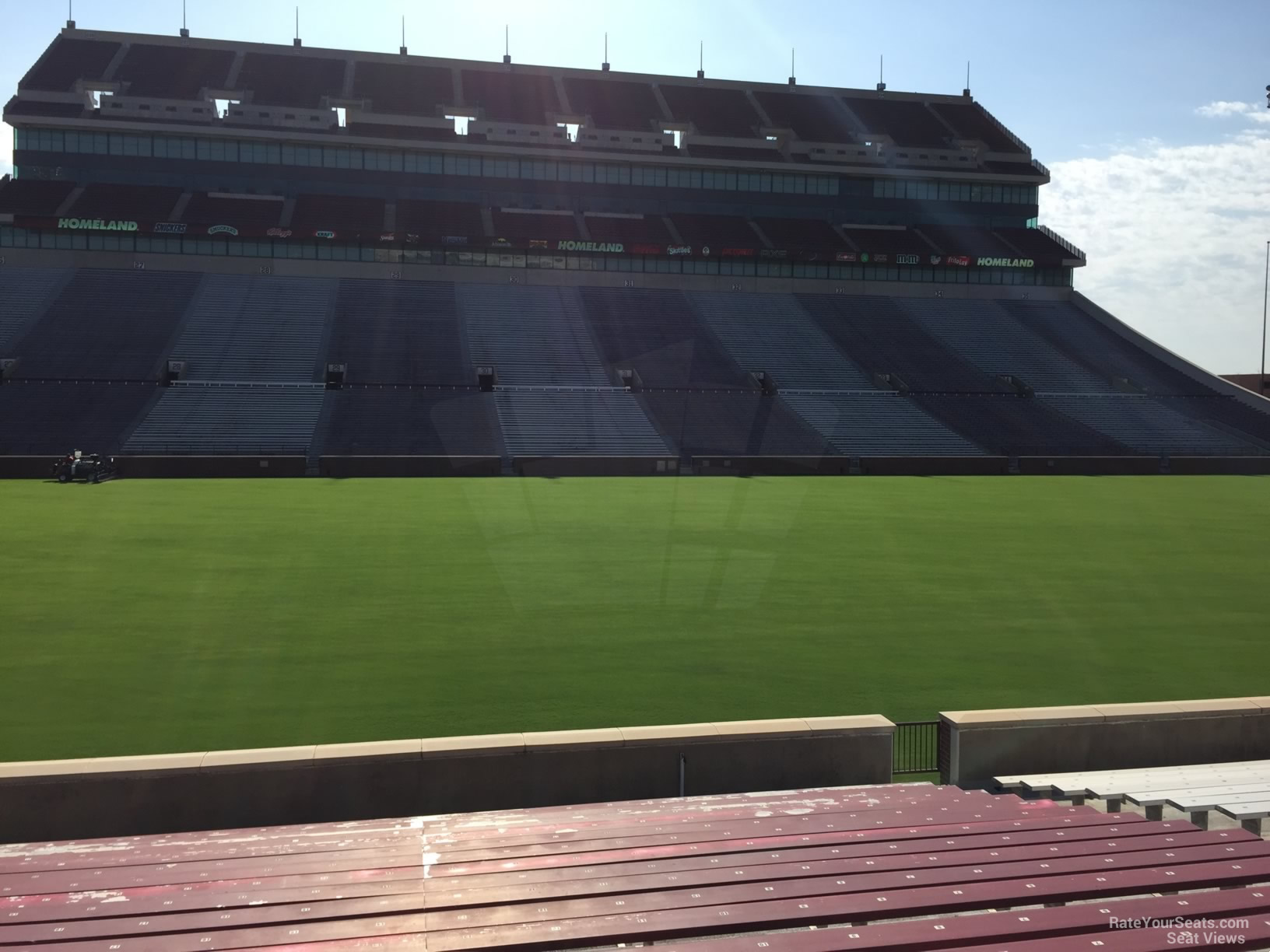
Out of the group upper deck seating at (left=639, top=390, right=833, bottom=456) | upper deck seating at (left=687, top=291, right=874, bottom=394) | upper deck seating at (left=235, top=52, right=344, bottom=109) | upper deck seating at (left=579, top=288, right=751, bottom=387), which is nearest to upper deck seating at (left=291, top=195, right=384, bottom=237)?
upper deck seating at (left=235, top=52, right=344, bottom=109)

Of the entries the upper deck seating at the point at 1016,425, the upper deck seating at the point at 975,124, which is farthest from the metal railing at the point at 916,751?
the upper deck seating at the point at 975,124

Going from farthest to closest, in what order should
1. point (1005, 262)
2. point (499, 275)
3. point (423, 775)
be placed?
point (1005, 262)
point (499, 275)
point (423, 775)

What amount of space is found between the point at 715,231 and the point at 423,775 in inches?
2646

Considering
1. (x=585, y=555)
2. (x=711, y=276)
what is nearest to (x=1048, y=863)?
(x=585, y=555)

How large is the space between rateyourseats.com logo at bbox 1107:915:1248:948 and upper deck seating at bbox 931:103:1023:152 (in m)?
83.7

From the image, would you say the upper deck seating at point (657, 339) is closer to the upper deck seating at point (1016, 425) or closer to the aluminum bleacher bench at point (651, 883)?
the upper deck seating at point (1016, 425)

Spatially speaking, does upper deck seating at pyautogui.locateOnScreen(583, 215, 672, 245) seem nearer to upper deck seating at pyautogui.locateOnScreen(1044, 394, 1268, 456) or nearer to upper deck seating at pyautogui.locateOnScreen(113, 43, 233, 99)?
upper deck seating at pyautogui.locateOnScreen(113, 43, 233, 99)

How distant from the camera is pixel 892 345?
6806 centimetres

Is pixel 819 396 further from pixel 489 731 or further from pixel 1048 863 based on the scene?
pixel 1048 863

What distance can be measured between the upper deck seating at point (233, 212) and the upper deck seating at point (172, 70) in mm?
7471

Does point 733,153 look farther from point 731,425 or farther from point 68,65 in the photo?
point 68,65

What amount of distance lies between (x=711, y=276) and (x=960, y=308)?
18.0 meters

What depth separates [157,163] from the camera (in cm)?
6788

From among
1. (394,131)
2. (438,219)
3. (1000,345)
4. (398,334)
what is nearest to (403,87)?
(394,131)
